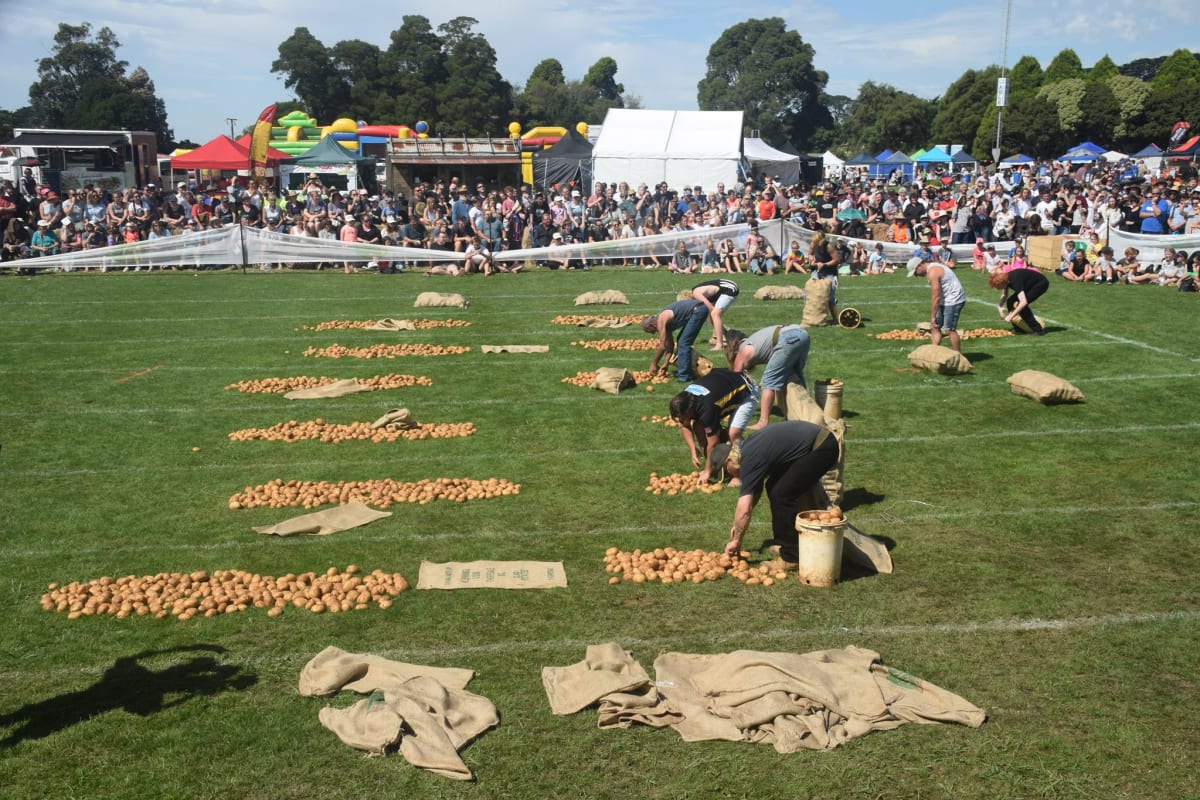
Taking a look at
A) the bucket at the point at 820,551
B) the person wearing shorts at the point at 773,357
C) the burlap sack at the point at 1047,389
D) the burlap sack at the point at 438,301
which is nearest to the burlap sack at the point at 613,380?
the person wearing shorts at the point at 773,357

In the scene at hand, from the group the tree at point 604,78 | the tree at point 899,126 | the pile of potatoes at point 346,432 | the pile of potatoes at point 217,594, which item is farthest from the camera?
the tree at point 604,78

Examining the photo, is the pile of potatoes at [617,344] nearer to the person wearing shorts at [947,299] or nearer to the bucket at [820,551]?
the person wearing shorts at [947,299]

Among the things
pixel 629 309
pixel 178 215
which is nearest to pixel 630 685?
pixel 629 309

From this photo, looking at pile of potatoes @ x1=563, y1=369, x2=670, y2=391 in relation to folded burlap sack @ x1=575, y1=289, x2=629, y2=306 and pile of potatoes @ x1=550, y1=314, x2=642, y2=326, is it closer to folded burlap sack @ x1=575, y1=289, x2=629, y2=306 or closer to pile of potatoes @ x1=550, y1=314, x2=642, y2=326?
pile of potatoes @ x1=550, y1=314, x2=642, y2=326

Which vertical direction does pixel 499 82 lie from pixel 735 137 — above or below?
above

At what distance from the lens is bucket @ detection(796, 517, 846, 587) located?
8227 mm

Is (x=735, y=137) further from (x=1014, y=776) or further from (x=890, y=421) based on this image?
(x=1014, y=776)

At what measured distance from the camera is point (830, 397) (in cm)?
1179

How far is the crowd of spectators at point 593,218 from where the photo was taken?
1181 inches

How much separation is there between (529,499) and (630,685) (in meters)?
4.38

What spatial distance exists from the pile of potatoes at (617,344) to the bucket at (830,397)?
675 centimetres

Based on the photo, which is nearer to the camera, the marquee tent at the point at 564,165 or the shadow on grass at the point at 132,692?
the shadow on grass at the point at 132,692

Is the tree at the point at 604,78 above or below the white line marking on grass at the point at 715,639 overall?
above

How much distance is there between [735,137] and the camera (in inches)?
1574
